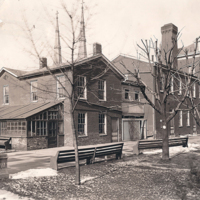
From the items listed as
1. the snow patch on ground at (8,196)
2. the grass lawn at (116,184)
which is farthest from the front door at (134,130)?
the snow patch on ground at (8,196)

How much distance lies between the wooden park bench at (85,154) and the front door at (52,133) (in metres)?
7.69

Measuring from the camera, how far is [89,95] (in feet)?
69.0

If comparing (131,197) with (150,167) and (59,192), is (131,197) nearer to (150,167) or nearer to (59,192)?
(59,192)

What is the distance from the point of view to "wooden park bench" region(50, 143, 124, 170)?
9.81m

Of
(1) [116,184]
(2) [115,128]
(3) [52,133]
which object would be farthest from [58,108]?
(1) [116,184]

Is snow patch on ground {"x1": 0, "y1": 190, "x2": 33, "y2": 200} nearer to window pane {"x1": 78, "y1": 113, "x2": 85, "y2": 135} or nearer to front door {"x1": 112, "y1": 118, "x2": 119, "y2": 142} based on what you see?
window pane {"x1": 78, "y1": 113, "x2": 85, "y2": 135}

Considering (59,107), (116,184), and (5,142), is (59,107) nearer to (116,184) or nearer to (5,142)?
(5,142)

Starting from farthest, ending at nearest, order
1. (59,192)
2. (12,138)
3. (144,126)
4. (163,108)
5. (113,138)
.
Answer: (144,126) < (113,138) < (12,138) < (163,108) < (59,192)

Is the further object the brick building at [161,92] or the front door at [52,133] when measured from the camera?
the brick building at [161,92]

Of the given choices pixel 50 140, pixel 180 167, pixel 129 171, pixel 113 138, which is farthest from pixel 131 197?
pixel 113 138

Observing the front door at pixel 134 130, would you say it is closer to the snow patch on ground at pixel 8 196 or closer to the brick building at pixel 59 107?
the brick building at pixel 59 107

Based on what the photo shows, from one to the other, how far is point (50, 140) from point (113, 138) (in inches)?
260

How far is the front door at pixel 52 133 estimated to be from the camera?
18969 mm

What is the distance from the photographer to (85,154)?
10.7 meters
